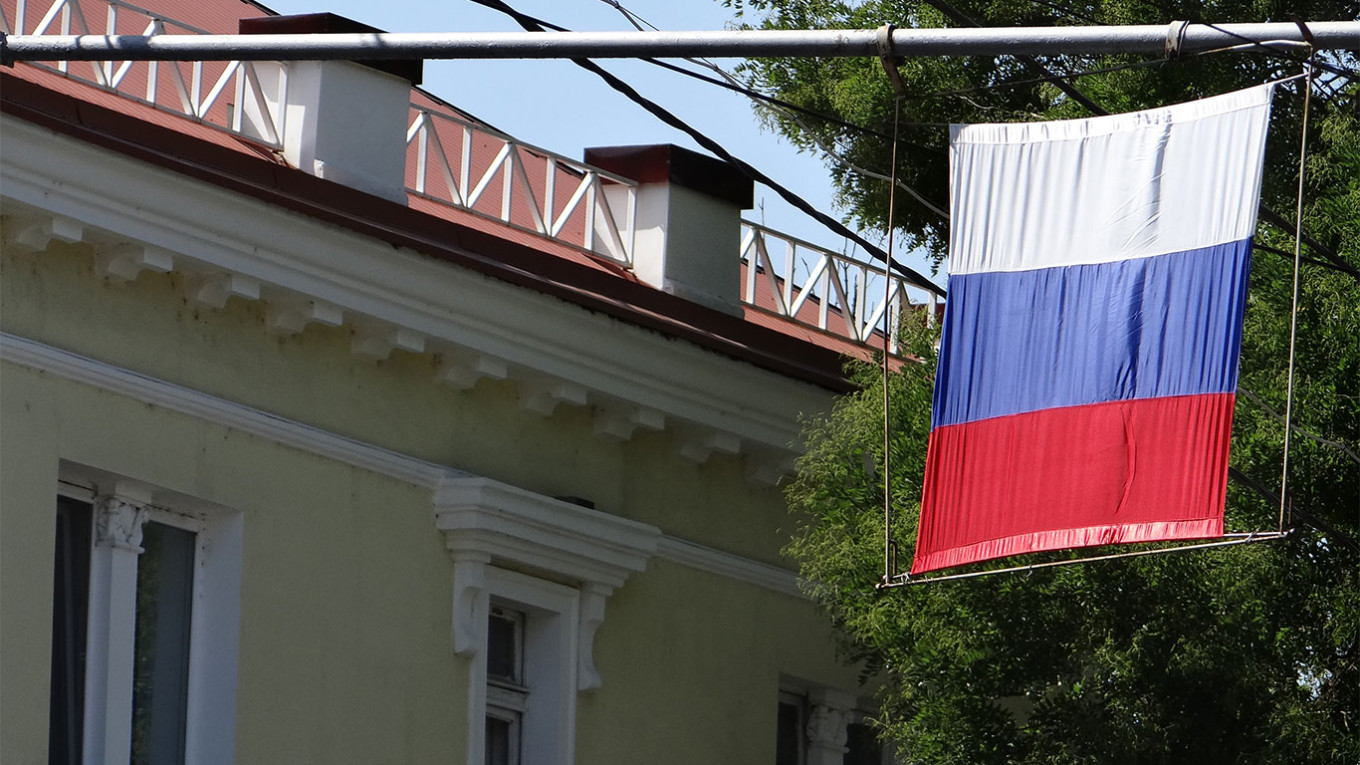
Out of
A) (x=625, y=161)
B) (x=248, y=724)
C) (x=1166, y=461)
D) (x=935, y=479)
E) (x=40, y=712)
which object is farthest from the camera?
(x=625, y=161)

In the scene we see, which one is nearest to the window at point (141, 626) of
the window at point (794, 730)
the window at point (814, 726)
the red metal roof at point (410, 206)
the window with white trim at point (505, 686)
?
the red metal roof at point (410, 206)

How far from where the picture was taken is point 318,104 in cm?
1391

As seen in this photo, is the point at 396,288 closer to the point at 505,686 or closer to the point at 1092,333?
the point at 505,686

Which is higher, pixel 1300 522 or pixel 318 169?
pixel 318 169

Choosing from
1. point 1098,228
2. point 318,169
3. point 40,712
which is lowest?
point 40,712

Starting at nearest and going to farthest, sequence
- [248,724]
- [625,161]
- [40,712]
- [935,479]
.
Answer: [935,479]
[40,712]
[248,724]
[625,161]

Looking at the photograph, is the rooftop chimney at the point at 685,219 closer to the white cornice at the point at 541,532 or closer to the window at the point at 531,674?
the white cornice at the point at 541,532

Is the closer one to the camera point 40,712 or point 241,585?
point 40,712

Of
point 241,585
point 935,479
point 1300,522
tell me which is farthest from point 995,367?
point 241,585

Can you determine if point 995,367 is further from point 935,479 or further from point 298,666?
point 298,666

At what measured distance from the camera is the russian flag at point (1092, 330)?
9883 mm

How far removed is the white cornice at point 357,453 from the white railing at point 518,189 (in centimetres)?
157

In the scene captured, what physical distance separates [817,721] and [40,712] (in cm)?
575

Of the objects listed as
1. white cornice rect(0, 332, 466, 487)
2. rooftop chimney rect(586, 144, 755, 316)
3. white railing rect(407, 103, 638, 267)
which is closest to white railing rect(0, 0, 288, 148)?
white railing rect(407, 103, 638, 267)
